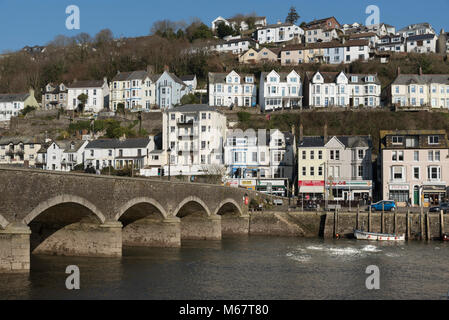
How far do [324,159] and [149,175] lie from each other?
28337mm

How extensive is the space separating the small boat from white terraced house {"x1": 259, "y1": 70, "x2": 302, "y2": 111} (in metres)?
50.6

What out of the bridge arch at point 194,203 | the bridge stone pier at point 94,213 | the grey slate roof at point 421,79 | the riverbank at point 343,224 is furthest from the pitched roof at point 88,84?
the bridge arch at point 194,203

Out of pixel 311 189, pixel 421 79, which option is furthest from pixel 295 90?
pixel 311 189

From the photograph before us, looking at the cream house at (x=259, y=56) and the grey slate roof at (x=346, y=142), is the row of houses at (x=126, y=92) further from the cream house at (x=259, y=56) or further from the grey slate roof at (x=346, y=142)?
the grey slate roof at (x=346, y=142)

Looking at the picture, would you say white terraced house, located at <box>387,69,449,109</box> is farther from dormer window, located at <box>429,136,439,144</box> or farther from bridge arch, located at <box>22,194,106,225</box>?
bridge arch, located at <box>22,194,106,225</box>

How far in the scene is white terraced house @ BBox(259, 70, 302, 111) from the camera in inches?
4109

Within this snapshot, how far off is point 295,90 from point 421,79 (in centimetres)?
2396

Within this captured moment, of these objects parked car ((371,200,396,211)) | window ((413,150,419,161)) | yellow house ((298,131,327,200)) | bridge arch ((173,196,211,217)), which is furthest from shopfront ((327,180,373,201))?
bridge arch ((173,196,211,217))

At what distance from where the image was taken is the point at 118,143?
300 ft

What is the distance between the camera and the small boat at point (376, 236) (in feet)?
180

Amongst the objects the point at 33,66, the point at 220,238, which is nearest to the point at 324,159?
the point at 220,238
